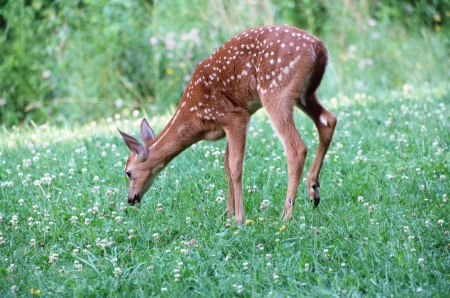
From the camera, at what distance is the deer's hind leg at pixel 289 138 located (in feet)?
16.7

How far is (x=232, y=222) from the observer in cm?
498

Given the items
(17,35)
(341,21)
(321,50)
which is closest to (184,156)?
(321,50)

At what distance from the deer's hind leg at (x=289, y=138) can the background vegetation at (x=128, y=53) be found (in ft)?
16.0

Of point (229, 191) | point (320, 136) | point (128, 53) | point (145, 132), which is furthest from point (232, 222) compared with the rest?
point (128, 53)

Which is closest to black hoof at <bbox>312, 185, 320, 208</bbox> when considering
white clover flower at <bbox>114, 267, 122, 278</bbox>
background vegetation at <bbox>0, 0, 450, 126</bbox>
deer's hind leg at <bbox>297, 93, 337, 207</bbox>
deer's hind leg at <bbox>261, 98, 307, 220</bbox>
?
deer's hind leg at <bbox>297, 93, 337, 207</bbox>

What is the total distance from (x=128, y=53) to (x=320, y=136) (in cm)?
526

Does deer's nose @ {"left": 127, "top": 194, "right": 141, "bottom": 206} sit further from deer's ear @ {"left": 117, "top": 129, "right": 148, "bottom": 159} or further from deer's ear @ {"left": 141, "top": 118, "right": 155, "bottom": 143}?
deer's ear @ {"left": 141, "top": 118, "right": 155, "bottom": 143}

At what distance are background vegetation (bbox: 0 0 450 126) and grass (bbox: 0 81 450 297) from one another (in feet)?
8.40

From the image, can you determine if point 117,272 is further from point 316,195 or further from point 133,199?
point 316,195

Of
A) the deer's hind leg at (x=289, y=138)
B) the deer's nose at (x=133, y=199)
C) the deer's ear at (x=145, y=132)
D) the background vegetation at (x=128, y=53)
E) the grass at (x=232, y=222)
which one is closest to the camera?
the grass at (x=232, y=222)

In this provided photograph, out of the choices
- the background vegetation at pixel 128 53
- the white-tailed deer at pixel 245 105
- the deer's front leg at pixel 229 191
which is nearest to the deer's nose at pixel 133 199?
the white-tailed deer at pixel 245 105

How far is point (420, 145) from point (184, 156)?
2.33 metres

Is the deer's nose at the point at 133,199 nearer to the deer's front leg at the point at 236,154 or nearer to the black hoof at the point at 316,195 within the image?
the deer's front leg at the point at 236,154

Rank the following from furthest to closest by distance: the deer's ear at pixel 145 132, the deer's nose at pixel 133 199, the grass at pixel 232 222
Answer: the deer's ear at pixel 145 132 → the deer's nose at pixel 133 199 → the grass at pixel 232 222
